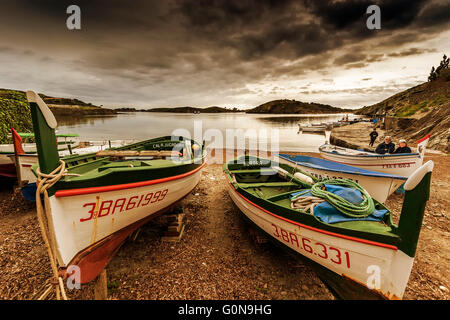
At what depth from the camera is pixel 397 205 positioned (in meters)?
7.34

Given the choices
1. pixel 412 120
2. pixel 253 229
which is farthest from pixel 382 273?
pixel 412 120

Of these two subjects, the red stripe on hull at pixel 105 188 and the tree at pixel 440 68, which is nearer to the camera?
the red stripe on hull at pixel 105 188

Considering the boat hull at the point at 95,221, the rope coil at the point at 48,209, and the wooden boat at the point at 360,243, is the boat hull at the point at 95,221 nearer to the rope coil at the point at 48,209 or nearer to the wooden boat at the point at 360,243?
the rope coil at the point at 48,209

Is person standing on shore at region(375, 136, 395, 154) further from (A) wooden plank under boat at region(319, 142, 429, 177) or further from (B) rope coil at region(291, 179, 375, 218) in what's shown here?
(B) rope coil at region(291, 179, 375, 218)

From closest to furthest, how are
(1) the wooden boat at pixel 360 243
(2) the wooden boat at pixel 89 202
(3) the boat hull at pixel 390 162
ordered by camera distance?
(1) the wooden boat at pixel 360 243 → (2) the wooden boat at pixel 89 202 → (3) the boat hull at pixel 390 162

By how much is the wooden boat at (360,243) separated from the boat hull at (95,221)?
2.81 m

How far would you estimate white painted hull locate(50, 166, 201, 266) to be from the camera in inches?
121

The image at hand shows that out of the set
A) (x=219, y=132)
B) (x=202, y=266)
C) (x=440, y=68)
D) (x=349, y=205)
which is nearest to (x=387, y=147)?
(x=349, y=205)

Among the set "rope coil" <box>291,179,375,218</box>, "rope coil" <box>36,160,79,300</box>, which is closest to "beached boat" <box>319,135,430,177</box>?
"rope coil" <box>291,179,375,218</box>

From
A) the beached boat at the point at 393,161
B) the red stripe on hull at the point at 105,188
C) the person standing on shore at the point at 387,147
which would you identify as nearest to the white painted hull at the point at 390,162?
the beached boat at the point at 393,161

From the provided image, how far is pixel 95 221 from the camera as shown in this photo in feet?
11.2

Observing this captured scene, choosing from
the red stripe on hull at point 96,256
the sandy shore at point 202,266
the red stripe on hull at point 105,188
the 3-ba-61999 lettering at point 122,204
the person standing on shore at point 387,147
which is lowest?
the sandy shore at point 202,266

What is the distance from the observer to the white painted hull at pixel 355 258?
2.68m

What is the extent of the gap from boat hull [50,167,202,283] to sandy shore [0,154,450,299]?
907mm
